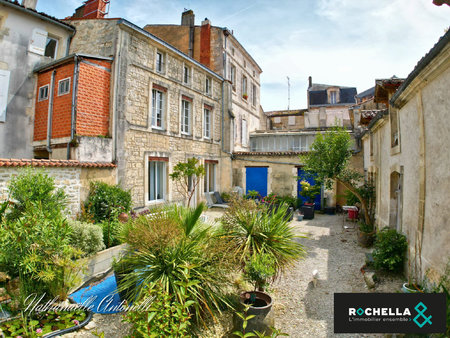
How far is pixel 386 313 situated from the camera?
3.06 metres

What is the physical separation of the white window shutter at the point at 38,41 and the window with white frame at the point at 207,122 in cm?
700

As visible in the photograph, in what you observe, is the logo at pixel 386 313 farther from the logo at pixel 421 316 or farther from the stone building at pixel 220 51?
the stone building at pixel 220 51

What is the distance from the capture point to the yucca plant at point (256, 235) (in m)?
4.37

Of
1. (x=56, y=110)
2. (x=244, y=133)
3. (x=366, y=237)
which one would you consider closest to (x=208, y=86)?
(x=244, y=133)

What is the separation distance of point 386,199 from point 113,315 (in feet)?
22.3


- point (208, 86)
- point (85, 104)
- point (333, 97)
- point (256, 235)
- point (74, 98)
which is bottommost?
point (256, 235)

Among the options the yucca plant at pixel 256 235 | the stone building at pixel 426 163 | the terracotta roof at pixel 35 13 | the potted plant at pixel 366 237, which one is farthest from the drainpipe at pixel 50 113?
the potted plant at pixel 366 237

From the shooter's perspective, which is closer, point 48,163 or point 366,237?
point 48,163

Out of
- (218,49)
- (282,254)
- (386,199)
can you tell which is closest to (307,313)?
(282,254)

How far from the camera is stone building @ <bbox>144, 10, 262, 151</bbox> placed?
15773 mm

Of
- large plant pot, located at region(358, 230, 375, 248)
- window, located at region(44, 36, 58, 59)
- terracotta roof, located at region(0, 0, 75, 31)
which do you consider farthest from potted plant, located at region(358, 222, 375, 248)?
window, located at region(44, 36, 58, 59)

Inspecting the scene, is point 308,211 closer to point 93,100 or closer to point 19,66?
point 93,100

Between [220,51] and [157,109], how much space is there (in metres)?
7.12

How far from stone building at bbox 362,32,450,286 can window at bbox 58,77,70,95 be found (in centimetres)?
891
